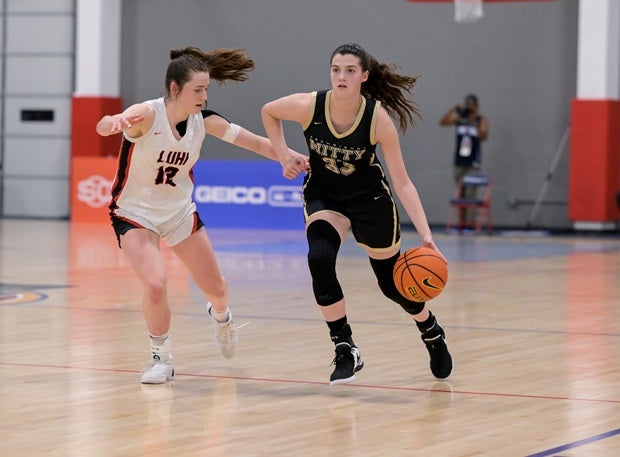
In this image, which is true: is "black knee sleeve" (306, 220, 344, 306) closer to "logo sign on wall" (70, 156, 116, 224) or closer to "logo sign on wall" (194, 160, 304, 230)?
"logo sign on wall" (194, 160, 304, 230)

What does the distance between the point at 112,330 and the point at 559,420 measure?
12.1 ft

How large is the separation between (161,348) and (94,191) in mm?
14228

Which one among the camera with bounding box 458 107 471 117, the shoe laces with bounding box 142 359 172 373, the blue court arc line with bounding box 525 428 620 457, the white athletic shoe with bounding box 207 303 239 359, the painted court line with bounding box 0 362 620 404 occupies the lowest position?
the painted court line with bounding box 0 362 620 404

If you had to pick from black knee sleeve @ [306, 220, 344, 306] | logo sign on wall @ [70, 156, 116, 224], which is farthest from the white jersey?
logo sign on wall @ [70, 156, 116, 224]

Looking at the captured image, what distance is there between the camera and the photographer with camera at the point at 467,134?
19078mm

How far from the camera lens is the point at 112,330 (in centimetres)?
831

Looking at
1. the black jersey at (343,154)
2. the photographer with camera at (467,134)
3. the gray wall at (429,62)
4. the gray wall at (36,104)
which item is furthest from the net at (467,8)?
the black jersey at (343,154)

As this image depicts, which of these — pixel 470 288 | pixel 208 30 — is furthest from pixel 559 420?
pixel 208 30

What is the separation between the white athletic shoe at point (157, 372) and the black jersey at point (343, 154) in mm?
1145

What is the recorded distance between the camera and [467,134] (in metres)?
19.1

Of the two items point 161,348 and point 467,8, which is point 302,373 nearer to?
point 161,348

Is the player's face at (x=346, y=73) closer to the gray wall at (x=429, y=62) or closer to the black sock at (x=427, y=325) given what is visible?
the black sock at (x=427, y=325)

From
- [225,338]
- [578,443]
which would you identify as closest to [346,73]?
[225,338]

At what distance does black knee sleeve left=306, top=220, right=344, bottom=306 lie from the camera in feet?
20.6
